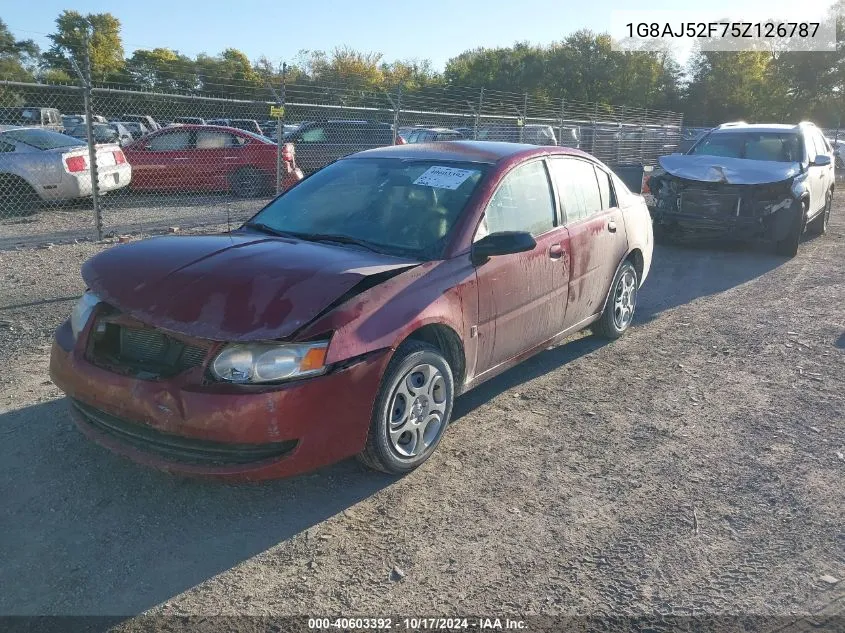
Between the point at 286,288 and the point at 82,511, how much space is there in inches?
54.0

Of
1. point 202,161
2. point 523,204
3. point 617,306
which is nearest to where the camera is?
point 523,204

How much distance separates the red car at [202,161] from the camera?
1377 centimetres

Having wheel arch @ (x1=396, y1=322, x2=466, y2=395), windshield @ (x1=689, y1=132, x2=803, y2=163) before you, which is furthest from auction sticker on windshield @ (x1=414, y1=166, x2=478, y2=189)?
windshield @ (x1=689, y1=132, x2=803, y2=163)

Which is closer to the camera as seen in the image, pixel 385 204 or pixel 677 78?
pixel 385 204

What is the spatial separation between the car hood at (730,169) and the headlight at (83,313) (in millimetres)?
8262

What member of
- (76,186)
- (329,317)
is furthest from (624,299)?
(76,186)

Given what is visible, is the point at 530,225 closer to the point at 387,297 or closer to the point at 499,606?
the point at 387,297

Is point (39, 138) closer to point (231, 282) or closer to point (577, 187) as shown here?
point (577, 187)

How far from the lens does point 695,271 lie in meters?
8.95

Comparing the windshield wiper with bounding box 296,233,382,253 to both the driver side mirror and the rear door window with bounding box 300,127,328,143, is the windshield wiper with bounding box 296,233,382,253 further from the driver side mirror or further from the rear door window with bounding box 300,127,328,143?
the rear door window with bounding box 300,127,328,143

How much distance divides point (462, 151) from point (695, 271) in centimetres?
526

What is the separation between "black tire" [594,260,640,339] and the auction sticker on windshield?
189cm

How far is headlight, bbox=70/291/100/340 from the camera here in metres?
3.56

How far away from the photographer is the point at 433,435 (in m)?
3.80
